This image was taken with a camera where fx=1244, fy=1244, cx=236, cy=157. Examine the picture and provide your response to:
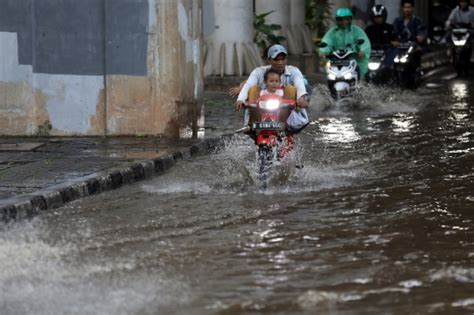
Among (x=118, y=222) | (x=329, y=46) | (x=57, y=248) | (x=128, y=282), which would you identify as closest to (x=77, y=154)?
(x=118, y=222)

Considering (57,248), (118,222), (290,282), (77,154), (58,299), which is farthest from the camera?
(77,154)

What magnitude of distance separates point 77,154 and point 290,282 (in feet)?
20.9

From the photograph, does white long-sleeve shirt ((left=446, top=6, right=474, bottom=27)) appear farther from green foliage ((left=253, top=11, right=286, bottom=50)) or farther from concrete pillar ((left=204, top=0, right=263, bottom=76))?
concrete pillar ((left=204, top=0, right=263, bottom=76))

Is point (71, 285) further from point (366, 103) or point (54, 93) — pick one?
point (366, 103)

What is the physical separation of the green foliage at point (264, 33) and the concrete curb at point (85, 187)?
12.4 metres

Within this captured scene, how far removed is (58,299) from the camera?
23.3 feet

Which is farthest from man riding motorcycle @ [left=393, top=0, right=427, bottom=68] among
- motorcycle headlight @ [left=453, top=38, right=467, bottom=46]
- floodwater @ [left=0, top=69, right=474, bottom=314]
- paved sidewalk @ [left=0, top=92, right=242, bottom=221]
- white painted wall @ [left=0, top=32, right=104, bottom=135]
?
white painted wall @ [left=0, top=32, right=104, bottom=135]

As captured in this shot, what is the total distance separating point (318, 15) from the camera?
3148 cm

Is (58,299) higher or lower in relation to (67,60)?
lower

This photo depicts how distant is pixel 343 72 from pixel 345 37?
29.0 inches

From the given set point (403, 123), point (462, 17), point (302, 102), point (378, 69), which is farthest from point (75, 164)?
point (462, 17)

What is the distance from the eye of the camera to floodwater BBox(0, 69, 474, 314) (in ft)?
23.4

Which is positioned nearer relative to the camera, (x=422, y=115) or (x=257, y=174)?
(x=257, y=174)

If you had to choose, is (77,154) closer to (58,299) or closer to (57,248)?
(57,248)
